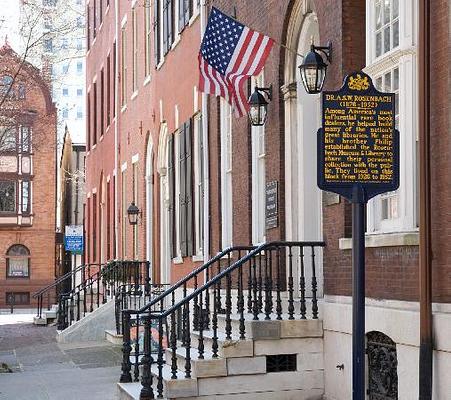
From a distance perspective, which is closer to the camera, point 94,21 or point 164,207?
point 164,207

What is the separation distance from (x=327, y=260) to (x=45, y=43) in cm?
1265

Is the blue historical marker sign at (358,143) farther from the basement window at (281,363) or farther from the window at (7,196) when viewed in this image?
the window at (7,196)

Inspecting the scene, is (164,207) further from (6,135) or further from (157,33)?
(6,135)

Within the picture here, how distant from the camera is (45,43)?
69.7 feet

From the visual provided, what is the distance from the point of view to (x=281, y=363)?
33.8 feet

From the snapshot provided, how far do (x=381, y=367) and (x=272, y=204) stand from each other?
334 centimetres

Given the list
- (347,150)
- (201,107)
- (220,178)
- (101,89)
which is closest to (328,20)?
(347,150)

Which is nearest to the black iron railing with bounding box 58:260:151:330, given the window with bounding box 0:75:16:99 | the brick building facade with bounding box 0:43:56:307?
the window with bounding box 0:75:16:99

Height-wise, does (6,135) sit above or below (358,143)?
Result: above

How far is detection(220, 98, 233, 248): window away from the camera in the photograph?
14.4 m

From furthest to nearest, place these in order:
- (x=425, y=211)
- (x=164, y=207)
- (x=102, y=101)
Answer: (x=102, y=101) < (x=164, y=207) < (x=425, y=211)

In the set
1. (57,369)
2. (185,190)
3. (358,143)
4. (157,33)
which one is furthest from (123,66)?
(358,143)

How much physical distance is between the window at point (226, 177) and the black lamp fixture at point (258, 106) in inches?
89.9

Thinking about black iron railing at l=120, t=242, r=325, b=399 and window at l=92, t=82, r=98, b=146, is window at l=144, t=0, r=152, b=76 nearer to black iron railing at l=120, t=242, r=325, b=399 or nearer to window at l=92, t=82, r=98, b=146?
window at l=92, t=82, r=98, b=146
